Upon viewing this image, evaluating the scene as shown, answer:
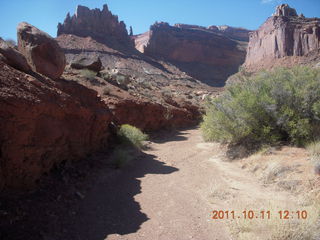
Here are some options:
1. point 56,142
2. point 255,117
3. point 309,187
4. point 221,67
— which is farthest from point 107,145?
point 221,67

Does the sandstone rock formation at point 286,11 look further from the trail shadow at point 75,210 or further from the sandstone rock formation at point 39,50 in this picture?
the trail shadow at point 75,210

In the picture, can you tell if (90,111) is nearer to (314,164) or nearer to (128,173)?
(128,173)

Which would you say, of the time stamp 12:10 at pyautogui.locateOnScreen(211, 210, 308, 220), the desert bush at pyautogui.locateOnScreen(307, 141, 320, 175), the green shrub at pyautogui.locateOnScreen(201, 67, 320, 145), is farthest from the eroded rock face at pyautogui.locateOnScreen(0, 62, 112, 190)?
the desert bush at pyautogui.locateOnScreen(307, 141, 320, 175)

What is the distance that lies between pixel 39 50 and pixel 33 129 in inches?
164

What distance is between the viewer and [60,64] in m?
8.12

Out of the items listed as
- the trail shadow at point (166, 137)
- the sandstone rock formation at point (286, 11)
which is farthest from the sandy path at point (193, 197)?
the sandstone rock formation at point (286, 11)

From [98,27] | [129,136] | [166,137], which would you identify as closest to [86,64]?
[166,137]

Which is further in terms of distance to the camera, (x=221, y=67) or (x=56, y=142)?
(x=221, y=67)

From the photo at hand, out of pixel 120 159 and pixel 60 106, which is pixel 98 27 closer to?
pixel 120 159

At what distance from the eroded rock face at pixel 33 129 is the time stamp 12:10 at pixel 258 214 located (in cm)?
338

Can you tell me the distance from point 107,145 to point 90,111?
1653mm

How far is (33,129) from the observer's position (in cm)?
445

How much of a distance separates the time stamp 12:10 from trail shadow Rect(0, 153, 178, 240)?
1.29 m

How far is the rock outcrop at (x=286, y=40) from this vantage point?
135 ft
